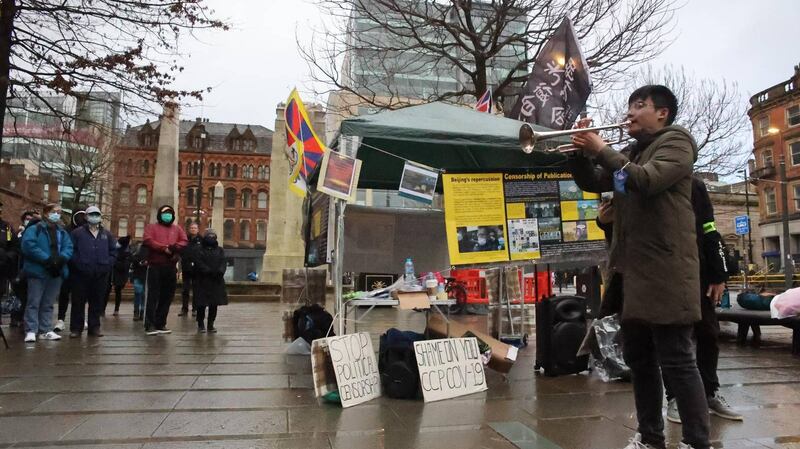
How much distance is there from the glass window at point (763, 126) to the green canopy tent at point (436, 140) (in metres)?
53.6

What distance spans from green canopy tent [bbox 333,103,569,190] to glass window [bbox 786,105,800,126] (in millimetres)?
50816

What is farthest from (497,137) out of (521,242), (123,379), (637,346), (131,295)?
(131,295)

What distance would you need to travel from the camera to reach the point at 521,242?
6035 mm

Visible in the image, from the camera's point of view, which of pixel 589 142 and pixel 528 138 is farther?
pixel 528 138

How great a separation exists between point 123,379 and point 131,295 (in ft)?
58.7

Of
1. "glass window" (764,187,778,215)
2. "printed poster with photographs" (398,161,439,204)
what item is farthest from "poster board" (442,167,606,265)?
"glass window" (764,187,778,215)

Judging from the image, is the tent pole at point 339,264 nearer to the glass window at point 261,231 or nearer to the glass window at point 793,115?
the glass window at point 793,115

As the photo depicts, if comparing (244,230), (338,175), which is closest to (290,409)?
(338,175)

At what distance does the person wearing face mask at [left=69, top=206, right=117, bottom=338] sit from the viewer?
863cm

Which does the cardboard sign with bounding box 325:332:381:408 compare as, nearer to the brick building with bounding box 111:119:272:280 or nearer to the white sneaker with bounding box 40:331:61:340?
A: the white sneaker with bounding box 40:331:61:340

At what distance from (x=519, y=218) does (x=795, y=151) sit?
52314mm

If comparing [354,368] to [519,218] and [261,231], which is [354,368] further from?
[261,231]

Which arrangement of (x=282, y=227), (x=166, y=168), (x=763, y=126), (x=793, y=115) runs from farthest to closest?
(x=763, y=126) → (x=793, y=115) → (x=282, y=227) → (x=166, y=168)

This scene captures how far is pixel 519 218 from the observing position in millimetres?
6055
